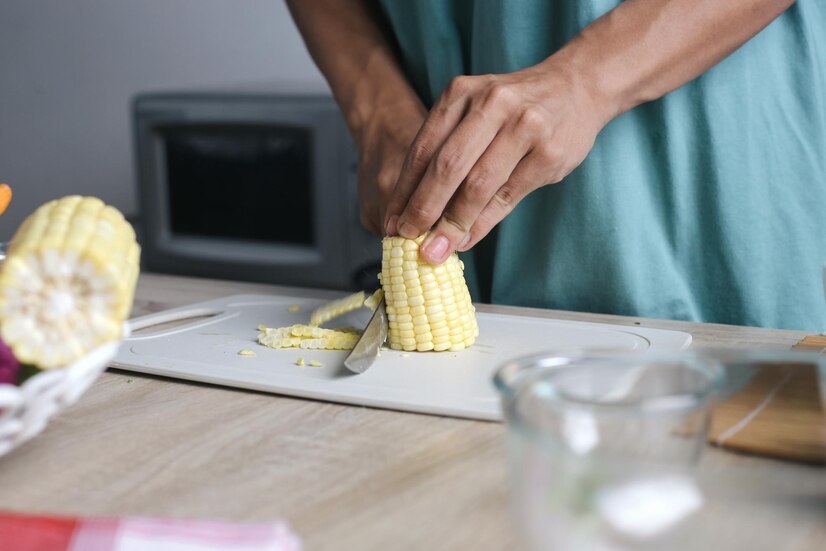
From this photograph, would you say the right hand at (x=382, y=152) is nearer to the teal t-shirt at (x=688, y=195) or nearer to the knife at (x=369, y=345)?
the teal t-shirt at (x=688, y=195)

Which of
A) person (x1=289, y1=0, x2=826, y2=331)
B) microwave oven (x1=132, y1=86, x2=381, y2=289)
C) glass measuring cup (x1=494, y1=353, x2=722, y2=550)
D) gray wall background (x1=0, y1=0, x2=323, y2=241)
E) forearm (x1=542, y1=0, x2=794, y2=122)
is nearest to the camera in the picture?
glass measuring cup (x1=494, y1=353, x2=722, y2=550)

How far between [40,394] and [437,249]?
0.52m

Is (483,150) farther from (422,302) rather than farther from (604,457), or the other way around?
(604,457)

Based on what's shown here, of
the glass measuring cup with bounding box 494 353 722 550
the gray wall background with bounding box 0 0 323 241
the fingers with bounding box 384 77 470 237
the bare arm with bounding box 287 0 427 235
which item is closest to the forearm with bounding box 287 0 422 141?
the bare arm with bounding box 287 0 427 235

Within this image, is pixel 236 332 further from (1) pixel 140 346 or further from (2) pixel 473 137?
(2) pixel 473 137

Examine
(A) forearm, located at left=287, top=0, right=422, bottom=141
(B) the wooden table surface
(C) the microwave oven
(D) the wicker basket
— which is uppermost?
(A) forearm, located at left=287, top=0, right=422, bottom=141

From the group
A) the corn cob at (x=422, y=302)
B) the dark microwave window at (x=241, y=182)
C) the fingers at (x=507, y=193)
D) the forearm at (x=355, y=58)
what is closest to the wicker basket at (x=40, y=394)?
the corn cob at (x=422, y=302)

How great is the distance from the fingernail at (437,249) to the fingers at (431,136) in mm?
57

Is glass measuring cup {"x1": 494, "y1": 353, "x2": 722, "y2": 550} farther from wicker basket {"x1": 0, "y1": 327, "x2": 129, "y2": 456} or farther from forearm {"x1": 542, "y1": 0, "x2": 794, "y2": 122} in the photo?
forearm {"x1": 542, "y1": 0, "x2": 794, "y2": 122}

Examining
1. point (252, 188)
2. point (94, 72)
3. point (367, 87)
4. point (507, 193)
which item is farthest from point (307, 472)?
point (94, 72)

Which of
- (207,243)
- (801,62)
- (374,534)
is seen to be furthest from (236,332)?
(207,243)

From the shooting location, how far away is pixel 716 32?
41.7 inches

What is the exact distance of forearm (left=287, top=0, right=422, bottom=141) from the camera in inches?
49.8

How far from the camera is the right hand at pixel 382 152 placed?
1.19m
